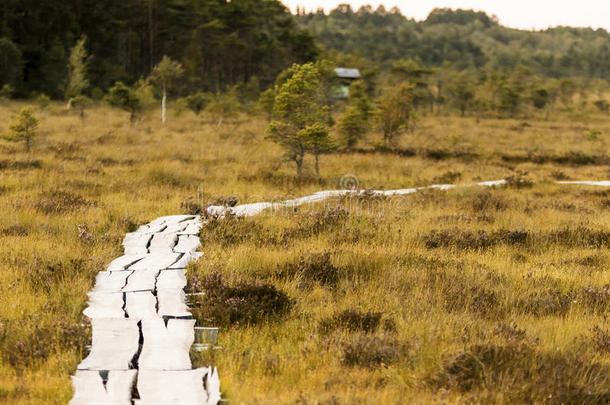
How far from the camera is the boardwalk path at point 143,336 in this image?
3.64 m

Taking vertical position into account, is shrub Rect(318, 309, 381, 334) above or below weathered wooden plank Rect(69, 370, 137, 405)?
below

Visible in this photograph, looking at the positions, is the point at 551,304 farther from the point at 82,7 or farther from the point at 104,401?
the point at 82,7

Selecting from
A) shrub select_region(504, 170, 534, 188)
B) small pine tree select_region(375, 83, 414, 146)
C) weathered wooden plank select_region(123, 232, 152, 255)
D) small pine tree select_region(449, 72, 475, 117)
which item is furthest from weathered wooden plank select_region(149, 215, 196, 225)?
small pine tree select_region(449, 72, 475, 117)

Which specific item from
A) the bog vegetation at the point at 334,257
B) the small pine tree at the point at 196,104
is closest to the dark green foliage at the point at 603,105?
the bog vegetation at the point at 334,257

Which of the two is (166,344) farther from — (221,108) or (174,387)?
(221,108)

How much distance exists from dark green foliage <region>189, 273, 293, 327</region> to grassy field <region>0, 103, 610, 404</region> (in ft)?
0.05

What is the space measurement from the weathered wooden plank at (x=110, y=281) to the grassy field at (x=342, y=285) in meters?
0.17

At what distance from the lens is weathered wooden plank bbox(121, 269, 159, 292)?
5629 millimetres

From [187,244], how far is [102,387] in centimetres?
393

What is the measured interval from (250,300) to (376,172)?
39.9 ft

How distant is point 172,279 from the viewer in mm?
5973

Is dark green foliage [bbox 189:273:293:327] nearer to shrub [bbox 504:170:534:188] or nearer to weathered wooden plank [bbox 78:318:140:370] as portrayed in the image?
weathered wooden plank [bbox 78:318:140:370]

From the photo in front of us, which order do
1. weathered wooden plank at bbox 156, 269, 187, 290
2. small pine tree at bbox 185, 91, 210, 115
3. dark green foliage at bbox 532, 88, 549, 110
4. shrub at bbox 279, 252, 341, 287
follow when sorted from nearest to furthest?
1. weathered wooden plank at bbox 156, 269, 187, 290
2. shrub at bbox 279, 252, 341, 287
3. small pine tree at bbox 185, 91, 210, 115
4. dark green foliage at bbox 532, 88, 549, 110

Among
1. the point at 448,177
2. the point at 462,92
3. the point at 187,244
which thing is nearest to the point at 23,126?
the point at 187,244
